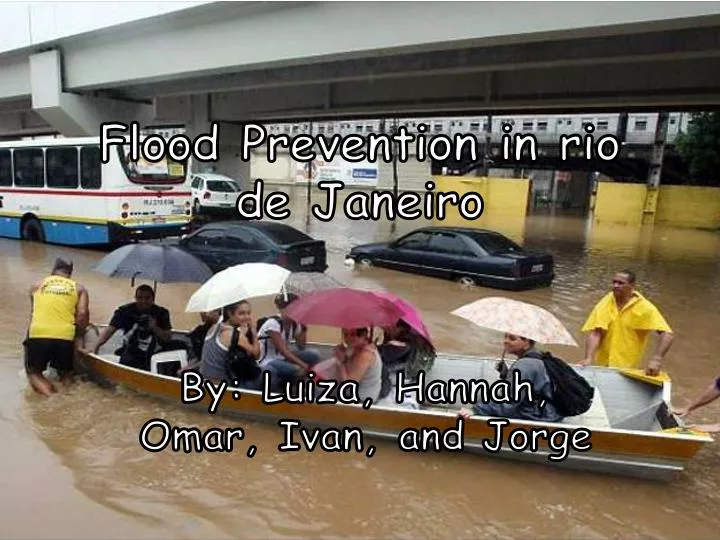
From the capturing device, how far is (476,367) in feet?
19.9

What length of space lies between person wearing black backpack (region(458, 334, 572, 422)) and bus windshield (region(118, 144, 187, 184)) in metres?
12.2

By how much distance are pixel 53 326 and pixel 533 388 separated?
4.61 meters

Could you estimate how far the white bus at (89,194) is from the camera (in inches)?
580

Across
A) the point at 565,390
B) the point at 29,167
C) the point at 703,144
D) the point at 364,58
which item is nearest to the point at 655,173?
the point at 703,144

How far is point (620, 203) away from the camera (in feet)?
114

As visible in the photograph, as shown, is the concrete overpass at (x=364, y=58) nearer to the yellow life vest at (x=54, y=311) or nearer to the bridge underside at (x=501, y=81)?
the bridge underside at (x=501, y=81)

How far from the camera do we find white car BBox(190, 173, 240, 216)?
24987 mm

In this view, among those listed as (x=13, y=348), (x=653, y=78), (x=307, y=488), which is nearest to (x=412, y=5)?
(x=653, y=78)

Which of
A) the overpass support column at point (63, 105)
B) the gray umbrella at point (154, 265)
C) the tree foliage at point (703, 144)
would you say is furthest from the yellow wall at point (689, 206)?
the gray umbrella at point (154, 265)

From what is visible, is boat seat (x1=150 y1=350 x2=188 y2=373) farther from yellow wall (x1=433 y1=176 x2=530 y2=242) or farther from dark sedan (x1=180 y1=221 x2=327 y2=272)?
yellow wall (x1=433 y1=176 x2=530 y2=242)

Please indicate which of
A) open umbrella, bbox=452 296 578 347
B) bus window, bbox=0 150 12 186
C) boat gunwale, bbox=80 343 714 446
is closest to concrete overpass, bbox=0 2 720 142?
bus window, bbox=0 150 12 186

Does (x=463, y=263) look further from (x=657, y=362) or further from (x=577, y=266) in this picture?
Answer: (x=657, y=362)

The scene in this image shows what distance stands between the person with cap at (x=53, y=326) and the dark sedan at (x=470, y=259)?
7.83 m

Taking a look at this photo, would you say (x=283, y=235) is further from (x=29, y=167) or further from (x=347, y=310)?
(x=29, y=167)
